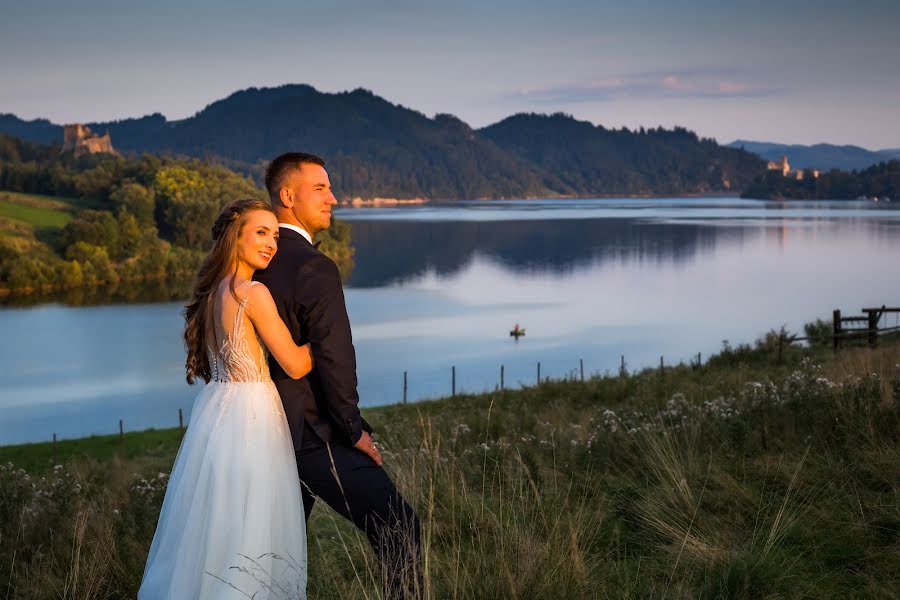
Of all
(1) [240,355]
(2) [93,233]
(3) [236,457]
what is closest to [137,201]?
(2) [93,233]

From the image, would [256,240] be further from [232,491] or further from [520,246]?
[520,246]

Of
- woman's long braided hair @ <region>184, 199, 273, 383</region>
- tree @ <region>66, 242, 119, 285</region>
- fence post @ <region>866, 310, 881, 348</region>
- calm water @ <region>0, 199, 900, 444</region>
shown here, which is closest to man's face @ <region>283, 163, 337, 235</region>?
woman's long braided hair @ <region>184, 199, 273, 383</region>

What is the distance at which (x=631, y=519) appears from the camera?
516cm

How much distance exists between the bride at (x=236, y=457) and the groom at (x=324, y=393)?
0.08 metres

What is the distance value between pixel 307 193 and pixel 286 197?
91 millimetres

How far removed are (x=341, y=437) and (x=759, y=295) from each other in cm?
6476

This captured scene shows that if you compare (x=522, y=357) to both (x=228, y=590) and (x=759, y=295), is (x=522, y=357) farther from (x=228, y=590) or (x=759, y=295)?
(x=228, y=590)

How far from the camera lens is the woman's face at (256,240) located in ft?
11.7

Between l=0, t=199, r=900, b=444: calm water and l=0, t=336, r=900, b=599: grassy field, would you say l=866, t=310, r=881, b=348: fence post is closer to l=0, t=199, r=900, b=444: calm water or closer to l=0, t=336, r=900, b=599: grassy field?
l=0, t=199, r=900, b=444: calm water

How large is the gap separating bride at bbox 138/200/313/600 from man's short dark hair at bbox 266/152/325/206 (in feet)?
0.39

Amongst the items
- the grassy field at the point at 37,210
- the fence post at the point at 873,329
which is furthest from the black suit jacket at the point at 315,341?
the grassy field at the point at 37,210

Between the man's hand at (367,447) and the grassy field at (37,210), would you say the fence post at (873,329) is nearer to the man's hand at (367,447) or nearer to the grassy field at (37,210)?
the man's hand at (367,447)

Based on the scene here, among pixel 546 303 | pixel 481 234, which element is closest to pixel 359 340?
pixel 546 303

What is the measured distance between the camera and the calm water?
39.0 m
